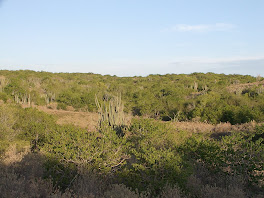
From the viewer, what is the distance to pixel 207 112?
63.9 ft

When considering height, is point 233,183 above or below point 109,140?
below

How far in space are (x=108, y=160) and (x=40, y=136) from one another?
246 inches

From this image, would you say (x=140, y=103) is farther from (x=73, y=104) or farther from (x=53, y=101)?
(x=53, y=101)

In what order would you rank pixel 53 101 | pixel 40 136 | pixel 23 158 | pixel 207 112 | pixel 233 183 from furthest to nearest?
pixel 53 101 < pixel 207 112 < pixel 40 136 < pixel 23 158 < pixel 233 183

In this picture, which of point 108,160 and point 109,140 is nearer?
point 108,160

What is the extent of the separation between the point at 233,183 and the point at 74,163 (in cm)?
396

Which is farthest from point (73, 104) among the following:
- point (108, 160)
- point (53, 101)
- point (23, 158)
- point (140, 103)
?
point (108, 160)

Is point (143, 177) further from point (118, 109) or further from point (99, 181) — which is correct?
point (118, 109)

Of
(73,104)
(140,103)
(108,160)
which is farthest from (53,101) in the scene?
(108,160)

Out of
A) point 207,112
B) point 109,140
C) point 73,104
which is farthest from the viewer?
point 73,104

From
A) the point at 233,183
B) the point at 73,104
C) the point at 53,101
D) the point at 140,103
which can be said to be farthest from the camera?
the point at 53,101

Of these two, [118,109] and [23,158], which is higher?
[118,109]

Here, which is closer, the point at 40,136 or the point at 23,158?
the point at 23,158

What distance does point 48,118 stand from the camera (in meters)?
12.9
